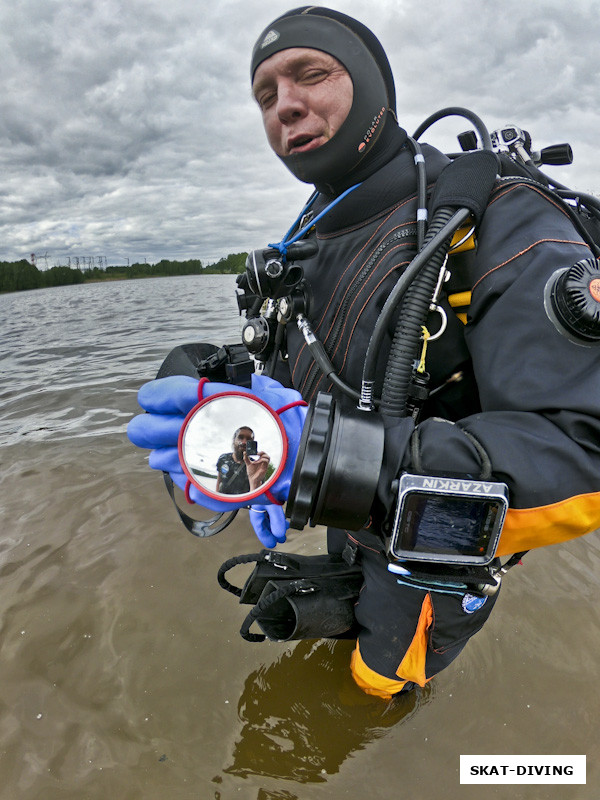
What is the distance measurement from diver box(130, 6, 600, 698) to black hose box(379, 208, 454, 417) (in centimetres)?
2

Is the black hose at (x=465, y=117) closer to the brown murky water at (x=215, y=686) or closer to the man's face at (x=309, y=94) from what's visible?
the man's face at (x=309, y=94)

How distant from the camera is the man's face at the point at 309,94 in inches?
69.5

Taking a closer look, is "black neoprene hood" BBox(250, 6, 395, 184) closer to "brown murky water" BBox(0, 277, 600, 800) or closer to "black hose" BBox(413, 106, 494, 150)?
"black hose" BBox(413, 106, 494, 150)

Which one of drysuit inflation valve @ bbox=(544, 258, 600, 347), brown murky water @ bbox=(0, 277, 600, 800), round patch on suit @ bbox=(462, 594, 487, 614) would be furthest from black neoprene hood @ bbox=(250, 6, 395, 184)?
brown murky water @ bbox=(0, 277, 600, 800)

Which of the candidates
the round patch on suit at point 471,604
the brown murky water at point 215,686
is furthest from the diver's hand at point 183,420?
the brown murky water at point 215,686

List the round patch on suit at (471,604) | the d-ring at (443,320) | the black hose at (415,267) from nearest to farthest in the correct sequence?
1. the black hose at (415,267)
2. the d-ring at (443,320)
3. the round patch on suit at (471,604)

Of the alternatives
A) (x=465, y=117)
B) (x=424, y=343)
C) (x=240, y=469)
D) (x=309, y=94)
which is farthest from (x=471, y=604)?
(x=309, y=94)

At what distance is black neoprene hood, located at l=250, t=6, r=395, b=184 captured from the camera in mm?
1769

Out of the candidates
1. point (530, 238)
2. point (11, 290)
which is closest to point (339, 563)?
point (530, 238)

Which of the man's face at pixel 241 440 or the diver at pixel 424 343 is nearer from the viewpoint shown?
the diver at pixel 424 343

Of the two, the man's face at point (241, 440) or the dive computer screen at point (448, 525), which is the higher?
the man's face at point (241, 440)

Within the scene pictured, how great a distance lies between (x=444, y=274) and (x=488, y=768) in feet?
6.85

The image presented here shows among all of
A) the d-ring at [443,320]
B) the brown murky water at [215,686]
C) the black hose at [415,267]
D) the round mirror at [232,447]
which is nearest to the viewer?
the round mirror at [232,447]

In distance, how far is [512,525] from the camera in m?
1.14
